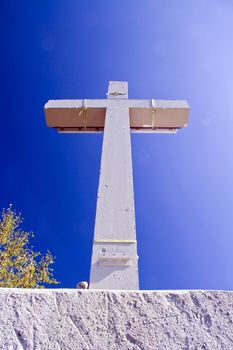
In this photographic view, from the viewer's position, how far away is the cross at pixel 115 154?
2.79m

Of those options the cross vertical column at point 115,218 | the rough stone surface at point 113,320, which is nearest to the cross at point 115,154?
the cross vertical column at point 115,218

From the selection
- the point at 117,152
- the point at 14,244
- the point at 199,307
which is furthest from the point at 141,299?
the point at 14,244

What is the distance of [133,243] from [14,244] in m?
9.12

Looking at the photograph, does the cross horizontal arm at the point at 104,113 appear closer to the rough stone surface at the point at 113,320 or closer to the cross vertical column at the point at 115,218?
the cross vertical column at the point at 115,218

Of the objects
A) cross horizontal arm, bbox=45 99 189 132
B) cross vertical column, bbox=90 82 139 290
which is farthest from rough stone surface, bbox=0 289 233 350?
cross horizontal arm, bbox=45 99 189 132

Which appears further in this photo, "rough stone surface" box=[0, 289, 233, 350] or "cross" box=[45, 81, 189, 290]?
"cross" box=[45, 81, 189, 290]

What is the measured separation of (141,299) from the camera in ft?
5.59

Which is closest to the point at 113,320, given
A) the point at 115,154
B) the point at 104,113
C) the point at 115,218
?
the point at 115,218

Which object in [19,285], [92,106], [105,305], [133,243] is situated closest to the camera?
[105,305]

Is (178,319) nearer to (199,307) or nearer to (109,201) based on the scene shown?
(199,307)

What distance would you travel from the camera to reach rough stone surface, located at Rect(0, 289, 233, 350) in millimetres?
1571

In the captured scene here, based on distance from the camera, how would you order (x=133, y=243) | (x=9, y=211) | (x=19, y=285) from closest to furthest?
1. (x=133, y=243)
2. (x=19, y=285)
3. (x=9, y=211)

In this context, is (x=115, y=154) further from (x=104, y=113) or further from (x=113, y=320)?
(x=113, y=320)

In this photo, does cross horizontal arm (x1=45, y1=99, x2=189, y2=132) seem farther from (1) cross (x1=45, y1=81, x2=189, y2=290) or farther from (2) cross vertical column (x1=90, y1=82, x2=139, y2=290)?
(2) cross vertical column (x1=90, y1=82, x2=139, y2=290)
